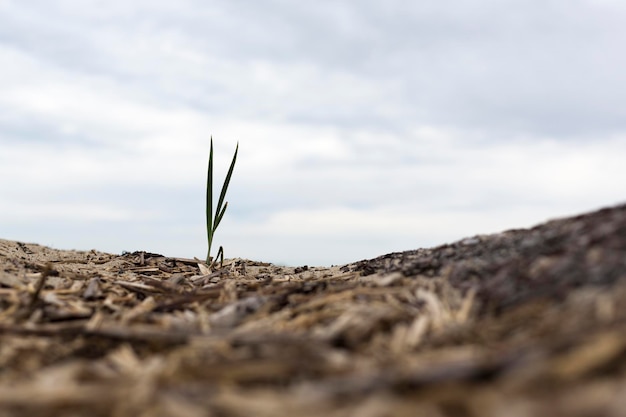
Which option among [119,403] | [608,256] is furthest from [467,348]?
[119,403]

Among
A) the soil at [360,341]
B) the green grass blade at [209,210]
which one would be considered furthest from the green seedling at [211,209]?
the soil at [360,341]

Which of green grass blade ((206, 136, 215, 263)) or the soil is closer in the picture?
the soil

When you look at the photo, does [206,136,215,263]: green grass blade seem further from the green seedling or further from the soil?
the soil

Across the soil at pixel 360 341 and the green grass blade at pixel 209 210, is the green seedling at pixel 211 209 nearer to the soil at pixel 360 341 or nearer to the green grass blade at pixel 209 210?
the green grass blade at pixel 209 210

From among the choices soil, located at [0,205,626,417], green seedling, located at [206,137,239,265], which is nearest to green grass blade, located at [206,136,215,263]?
green seedling, located at [206,137,239,265]

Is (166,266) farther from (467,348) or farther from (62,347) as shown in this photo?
(467,348)

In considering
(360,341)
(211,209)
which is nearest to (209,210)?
(211,209)

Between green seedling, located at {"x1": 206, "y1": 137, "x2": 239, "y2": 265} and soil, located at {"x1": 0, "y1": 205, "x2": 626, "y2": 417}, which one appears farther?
green seedling, located at {"x1": 206, "y1": 137, "x2": 239, "y2": 265}

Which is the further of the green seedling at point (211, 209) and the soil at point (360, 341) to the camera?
the green seedling at point (211, 209)

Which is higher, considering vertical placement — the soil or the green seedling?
the green seedling
